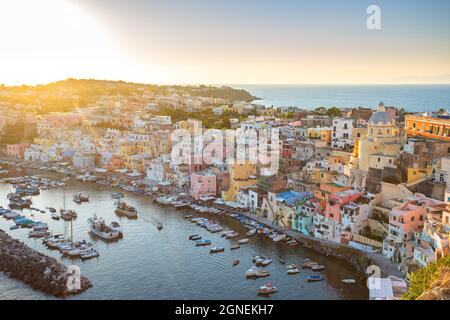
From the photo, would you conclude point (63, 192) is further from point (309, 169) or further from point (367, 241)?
point (367, 241)

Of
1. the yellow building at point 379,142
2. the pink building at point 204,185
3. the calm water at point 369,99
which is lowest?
the pink building at point 204,185

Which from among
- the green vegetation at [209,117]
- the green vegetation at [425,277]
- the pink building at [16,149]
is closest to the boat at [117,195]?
the green vegetation at [209,117]

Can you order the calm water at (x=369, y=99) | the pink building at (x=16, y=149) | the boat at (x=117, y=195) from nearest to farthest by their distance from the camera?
1. the boat at (x=117, y=195)
2. the pink building at (x=16, y=149)
3. the calm water at (x=369, y=99)

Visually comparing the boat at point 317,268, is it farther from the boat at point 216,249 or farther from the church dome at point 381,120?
the church dome at point 381,120

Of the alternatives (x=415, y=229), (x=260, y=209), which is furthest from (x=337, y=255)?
(x=260, y=209)

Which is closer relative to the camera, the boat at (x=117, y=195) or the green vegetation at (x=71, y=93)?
the boat at (x=117, y=195)

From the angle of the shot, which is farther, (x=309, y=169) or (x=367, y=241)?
(x=309, y=169)
